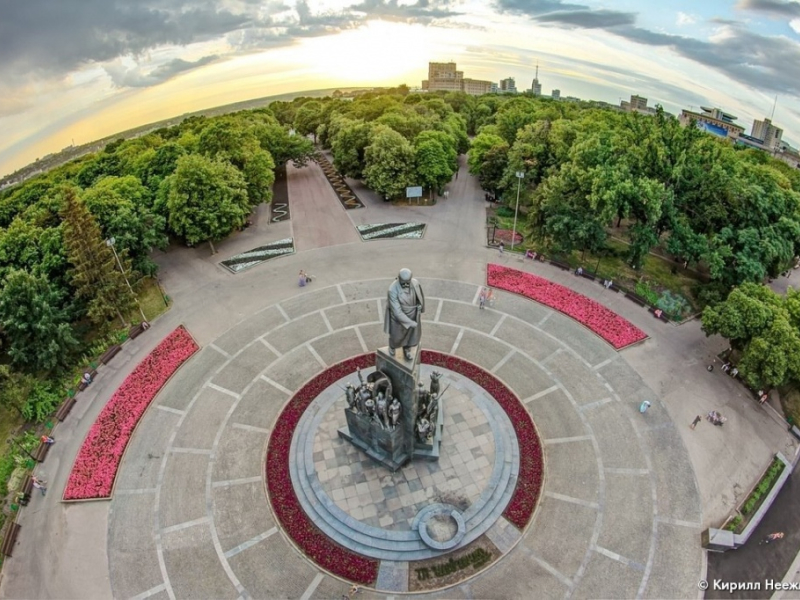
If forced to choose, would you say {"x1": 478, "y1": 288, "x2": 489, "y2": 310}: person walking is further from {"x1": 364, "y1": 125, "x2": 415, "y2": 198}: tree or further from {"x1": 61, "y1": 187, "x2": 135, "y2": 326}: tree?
{"x1": 61, "y1": 187, "x2": 135, "y2": 326}: tree

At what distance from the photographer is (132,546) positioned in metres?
Result: 20.2

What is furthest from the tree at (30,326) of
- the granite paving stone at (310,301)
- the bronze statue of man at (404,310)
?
the bronze statue of man at (404,310)

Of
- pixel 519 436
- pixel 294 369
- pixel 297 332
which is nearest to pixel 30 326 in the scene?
pixel 297 332

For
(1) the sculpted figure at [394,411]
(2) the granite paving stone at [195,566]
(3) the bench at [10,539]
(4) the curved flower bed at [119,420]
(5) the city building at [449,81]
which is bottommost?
(5) the city building at [449,81]

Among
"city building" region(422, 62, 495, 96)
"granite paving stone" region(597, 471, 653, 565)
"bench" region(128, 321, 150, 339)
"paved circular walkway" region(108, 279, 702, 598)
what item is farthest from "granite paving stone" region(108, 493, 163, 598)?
"city building" region(422, 62, 495, 96)

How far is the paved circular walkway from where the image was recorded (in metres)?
19.0

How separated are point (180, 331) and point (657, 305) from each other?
34964mm

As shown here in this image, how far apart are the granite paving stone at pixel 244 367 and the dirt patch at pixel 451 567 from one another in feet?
48.0

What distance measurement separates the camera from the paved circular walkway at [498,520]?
1895 centimetres

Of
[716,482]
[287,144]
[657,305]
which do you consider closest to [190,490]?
[716,482]

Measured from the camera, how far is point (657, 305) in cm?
3416

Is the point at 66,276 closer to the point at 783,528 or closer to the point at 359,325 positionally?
the point at 359,325

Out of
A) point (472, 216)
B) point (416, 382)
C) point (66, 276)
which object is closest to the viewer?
point (416, 382)

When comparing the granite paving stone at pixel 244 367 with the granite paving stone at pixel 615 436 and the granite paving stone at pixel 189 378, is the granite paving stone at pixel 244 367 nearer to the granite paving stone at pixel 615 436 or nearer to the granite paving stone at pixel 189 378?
the granite paving stone at pixel 189 378
